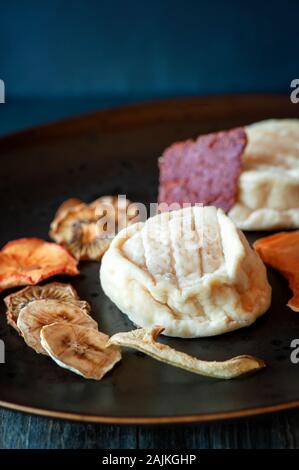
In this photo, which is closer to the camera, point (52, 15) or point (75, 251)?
point (75, 251)

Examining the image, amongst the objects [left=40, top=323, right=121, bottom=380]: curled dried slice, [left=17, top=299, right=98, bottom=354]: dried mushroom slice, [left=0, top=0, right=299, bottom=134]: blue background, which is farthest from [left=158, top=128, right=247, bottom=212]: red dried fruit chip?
[left=0, top=0, right=299, bottom=134]: blue background

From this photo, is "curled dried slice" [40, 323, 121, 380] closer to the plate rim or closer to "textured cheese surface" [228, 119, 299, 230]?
the plate rim

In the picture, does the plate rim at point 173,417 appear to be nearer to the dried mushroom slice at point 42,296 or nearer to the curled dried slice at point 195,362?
the curled dried slice at point 195,362

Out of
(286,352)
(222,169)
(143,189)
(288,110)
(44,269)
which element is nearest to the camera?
(286,352)

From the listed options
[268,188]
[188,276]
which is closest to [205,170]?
[268,188]
